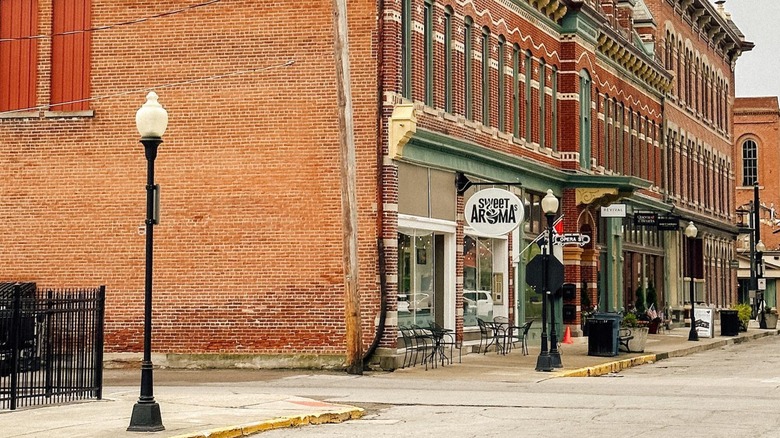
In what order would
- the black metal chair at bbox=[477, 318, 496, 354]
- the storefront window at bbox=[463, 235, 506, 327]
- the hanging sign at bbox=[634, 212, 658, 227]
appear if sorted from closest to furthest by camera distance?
the storefront window at bbox=[463, 235, 506, 327], the black metal chair at bbox=[477, 318, 496, 354], the hanging sign at bbox=[634, 212, 658, 227]

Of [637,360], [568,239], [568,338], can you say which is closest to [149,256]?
[568,239]

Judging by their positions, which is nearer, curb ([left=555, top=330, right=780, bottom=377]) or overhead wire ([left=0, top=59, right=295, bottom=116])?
overhead wire ([left=0, top=59, right=295, bottom=116])

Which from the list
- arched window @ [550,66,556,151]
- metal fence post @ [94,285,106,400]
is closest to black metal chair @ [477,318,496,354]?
arched window @ [550,66,556,151]

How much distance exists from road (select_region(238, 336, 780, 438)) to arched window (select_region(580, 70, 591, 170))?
1308 centimetres

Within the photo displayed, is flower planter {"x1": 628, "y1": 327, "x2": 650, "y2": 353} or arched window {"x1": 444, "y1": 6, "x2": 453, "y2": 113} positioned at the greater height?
arched window {"x1": 444, "y1": 6, "x2": 453, "y2": 113}

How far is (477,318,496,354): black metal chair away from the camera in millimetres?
31500

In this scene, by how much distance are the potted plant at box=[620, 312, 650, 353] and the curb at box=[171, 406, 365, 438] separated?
16.4 m

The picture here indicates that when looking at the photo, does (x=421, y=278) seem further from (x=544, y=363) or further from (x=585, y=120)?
(x=585, y=120)

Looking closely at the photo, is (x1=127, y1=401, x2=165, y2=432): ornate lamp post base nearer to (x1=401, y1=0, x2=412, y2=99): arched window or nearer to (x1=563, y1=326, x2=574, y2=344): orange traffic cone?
(x1=401, y1=0, x2=412, y2=99): arched window

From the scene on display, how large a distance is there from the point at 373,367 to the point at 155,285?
470 centimetres

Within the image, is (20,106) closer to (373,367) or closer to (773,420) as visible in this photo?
(373,367)

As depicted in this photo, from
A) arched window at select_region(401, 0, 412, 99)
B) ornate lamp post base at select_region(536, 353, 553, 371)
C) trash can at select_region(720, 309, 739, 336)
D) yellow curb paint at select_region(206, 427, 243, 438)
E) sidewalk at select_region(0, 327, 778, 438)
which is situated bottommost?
yellow curb paint at select_region(206, 427, 243, 438)

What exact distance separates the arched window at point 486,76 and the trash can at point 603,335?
17.5 ft

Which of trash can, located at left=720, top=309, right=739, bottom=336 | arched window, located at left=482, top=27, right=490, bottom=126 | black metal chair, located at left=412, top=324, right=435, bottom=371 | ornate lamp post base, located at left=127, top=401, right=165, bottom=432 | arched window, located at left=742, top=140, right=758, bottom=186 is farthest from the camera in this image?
arched window, located at left=742, top=140, right=758, bottom=186
